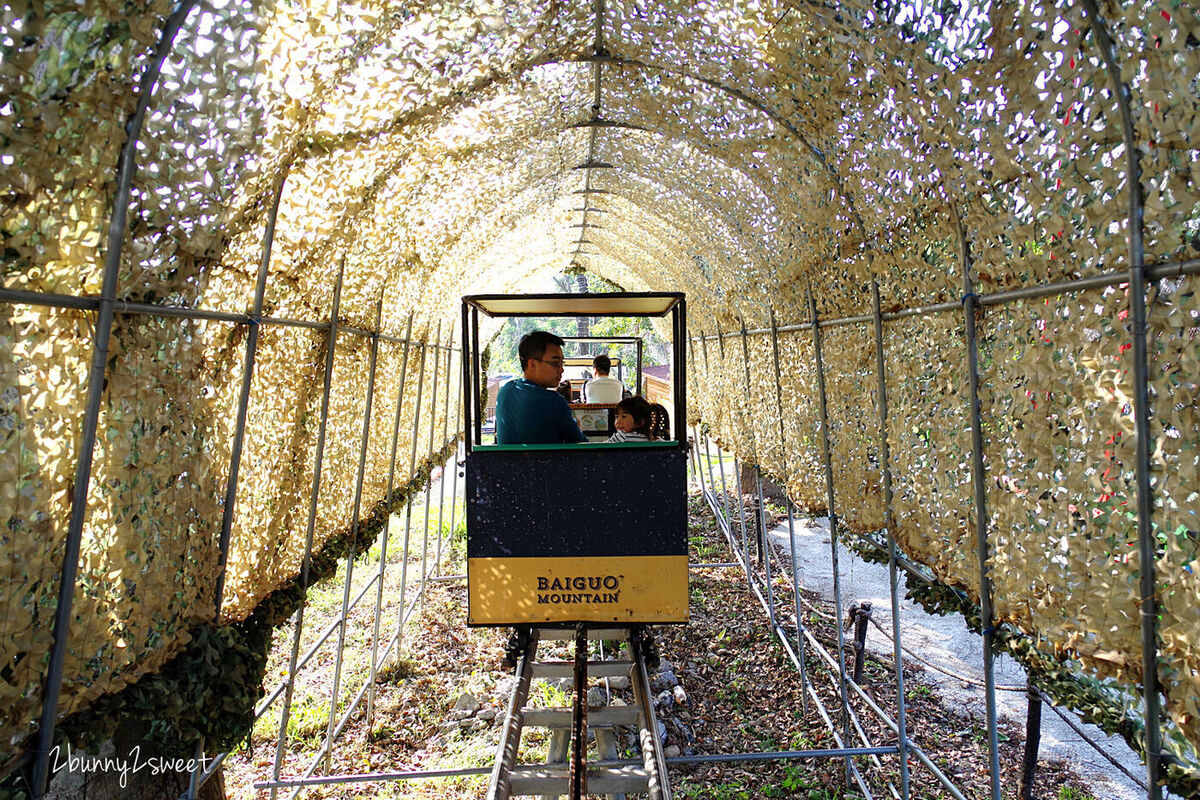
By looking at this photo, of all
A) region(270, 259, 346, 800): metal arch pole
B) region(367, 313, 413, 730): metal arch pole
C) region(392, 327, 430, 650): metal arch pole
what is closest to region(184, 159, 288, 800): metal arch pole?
region(270, 259, 346, 800): metal arch pole

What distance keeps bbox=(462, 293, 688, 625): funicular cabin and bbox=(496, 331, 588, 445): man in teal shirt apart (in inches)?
14.8

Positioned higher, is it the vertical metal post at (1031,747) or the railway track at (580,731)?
the railway track at (580,731)

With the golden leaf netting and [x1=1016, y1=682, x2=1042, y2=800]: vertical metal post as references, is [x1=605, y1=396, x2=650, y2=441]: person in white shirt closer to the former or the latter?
the golden leaf netting

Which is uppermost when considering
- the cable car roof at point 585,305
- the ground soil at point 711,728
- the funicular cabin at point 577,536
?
the cable car roof at point 585,305

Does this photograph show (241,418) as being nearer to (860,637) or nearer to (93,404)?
(93,404)

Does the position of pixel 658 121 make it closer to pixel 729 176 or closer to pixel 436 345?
pixel 729 176

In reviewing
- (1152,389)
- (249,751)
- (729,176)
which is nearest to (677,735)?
Result: (249,751)

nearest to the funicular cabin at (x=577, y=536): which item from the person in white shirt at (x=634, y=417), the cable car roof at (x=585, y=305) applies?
the cable car roof at (x=585, y=305)

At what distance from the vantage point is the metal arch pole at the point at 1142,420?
2.01 m

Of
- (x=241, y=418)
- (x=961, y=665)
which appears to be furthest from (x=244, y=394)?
(x=961, y=665)

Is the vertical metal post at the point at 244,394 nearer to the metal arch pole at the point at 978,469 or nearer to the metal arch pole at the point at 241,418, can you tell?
the metal arch pole at the point at 241,418

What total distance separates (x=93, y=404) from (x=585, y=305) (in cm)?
382

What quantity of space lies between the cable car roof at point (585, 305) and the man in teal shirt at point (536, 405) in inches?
16.6

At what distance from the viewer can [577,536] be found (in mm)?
4344
